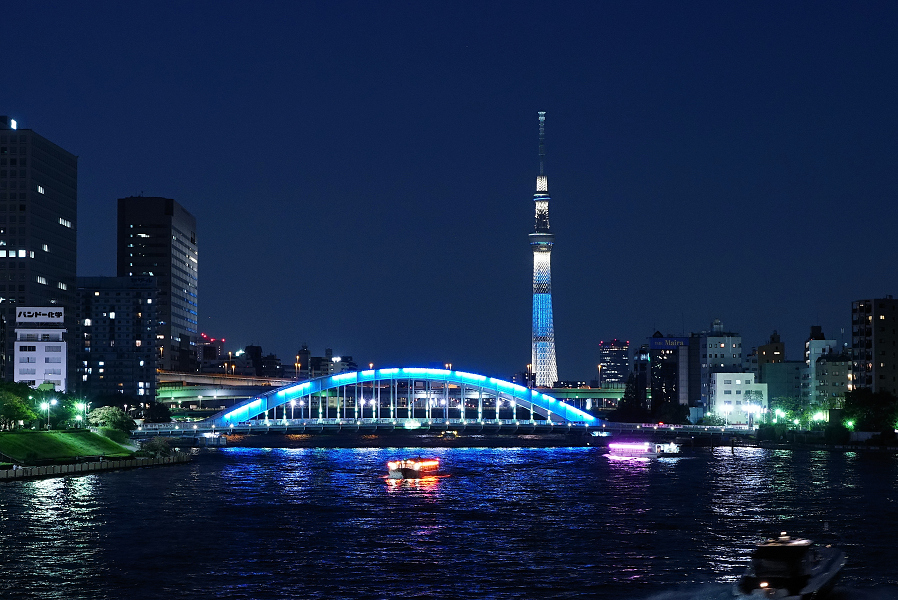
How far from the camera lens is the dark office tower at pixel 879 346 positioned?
118375 millimetres

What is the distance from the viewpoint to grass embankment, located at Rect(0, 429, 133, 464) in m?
75.9

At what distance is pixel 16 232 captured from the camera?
151m

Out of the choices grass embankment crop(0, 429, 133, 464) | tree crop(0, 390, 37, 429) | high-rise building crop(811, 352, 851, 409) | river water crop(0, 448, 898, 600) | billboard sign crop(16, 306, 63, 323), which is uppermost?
billboard sign crop(16, 306, 63, 323)

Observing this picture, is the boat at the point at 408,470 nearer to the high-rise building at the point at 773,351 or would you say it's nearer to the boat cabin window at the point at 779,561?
the boat cabin window at the point at 779,561

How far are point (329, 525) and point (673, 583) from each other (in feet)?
61.2

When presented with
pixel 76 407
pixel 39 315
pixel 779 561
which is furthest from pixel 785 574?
pixel 39 315

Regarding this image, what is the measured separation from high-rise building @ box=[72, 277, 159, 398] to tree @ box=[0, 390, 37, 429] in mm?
84600

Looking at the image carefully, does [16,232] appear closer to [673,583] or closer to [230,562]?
[230,562]

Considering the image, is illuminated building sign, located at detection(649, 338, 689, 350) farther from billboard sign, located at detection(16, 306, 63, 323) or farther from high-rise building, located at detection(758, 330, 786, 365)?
billboard sign, located at detection(16, 306, 63, 323)

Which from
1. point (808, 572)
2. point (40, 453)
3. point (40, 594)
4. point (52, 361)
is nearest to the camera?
point (808, 572)

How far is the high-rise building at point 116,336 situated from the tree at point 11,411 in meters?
84.6

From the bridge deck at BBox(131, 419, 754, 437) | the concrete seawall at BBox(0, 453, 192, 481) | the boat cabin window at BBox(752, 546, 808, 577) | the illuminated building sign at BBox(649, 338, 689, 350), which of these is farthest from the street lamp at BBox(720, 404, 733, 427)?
the boat cabin window at BBox(752, 546, 808, 577)

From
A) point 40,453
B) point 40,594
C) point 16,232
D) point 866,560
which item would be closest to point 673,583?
point 866,560

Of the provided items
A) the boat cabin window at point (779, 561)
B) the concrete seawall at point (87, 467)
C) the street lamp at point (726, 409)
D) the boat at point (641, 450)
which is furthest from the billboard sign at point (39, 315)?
the boat cabin window at point (779, 561)
